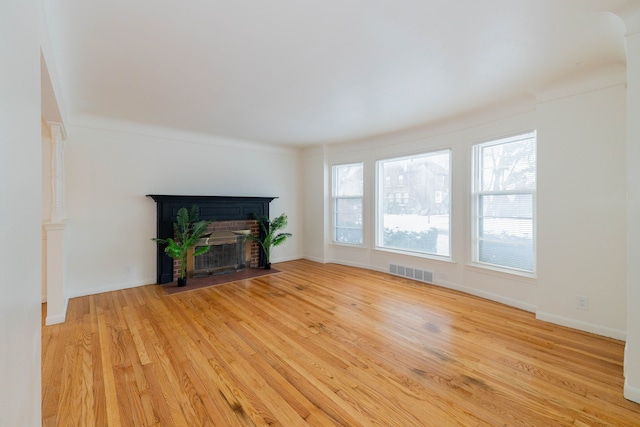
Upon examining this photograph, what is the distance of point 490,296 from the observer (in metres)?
3.64

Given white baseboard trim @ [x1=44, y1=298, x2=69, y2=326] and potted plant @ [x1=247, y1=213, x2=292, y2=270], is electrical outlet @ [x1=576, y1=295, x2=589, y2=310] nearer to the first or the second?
potted plant @ [x1=247, y1=213, x2=292, y2=270]

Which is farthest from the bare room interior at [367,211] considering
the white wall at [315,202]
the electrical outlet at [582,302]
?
the white wall at [315,202]

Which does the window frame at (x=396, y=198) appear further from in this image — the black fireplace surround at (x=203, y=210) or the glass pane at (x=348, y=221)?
the black fireplace surround at (x=203, y=210)

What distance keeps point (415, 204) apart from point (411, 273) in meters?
1.19

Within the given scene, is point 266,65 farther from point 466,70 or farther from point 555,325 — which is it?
point 555,325

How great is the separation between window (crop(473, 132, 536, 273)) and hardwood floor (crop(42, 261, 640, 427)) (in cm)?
71

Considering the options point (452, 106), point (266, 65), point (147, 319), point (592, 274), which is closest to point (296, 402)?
point (147, 319)

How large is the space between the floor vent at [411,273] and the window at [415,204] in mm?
314

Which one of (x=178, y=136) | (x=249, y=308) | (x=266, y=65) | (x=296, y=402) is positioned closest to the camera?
(x=296, y=402)

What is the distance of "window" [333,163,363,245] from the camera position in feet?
18.2

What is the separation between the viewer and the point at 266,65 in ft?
8.19

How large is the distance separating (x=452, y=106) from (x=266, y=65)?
2454 millimetres

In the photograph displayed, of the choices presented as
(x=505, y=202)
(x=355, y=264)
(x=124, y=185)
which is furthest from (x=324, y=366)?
(x=124, y=185)

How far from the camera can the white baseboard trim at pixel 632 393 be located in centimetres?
181
